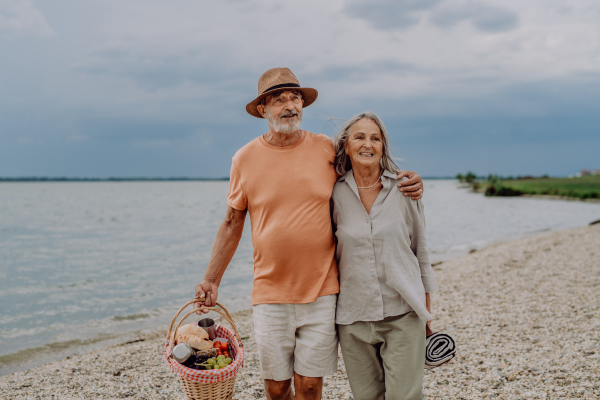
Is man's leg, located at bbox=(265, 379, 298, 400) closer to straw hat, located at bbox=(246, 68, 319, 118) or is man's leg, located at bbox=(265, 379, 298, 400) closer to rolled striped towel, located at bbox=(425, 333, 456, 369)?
rolled striped towel, located at bbox=(425, 333, 456, 369)

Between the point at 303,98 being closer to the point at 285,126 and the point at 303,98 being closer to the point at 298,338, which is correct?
the point at 285,126

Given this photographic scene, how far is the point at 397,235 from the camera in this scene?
310 centimetres

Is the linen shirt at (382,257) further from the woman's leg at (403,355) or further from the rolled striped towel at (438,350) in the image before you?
the rolled striped towel at (438,350)

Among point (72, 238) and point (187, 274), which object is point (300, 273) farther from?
point (72, 238)

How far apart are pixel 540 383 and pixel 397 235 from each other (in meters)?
2.98

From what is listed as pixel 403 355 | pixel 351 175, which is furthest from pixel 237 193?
pixel 403 355

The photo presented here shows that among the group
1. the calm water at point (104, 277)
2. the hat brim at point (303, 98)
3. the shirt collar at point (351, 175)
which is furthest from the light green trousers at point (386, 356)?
the calm water at point (104, 277)

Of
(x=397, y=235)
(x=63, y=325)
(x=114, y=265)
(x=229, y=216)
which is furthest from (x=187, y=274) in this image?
(x=397, y=235)

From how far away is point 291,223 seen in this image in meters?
3.27

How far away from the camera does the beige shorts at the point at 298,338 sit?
3.28 metres

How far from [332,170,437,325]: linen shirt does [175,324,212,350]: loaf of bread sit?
1.01 m

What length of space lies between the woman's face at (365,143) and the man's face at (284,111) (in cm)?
48

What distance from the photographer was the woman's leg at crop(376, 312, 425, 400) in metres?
3.05

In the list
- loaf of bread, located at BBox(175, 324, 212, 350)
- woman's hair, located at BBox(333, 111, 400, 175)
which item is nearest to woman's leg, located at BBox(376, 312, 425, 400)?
woman's hair, located at BBox(333, 111, 400, 175)
